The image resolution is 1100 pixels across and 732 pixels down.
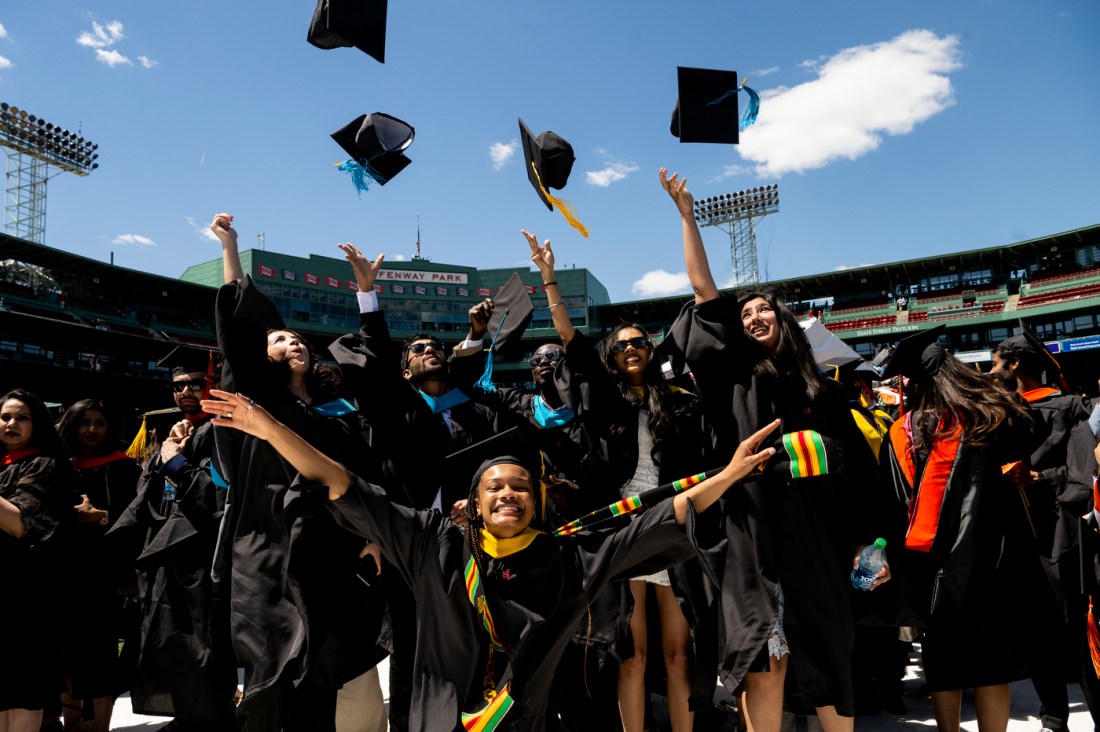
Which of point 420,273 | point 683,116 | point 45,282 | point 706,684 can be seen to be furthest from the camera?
point 420,273

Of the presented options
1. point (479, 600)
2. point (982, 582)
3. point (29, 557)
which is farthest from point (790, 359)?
point (29, 557)

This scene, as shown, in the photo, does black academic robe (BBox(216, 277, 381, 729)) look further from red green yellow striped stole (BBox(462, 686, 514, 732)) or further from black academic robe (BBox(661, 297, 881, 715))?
black academic robe (BBox(661, 297, 881, 715))

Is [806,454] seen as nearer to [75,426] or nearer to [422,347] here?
[422,347]

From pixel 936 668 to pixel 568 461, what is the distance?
6.44 feet

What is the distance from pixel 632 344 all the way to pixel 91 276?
42.9m

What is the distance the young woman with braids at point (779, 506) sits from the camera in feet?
8.52

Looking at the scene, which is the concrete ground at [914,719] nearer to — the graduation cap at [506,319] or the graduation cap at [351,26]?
the graduation cap at [506,319]

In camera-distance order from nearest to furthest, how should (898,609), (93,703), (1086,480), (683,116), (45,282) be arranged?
(898,609)
(1086,480)
(93,703)
(683,116)
(45,282)

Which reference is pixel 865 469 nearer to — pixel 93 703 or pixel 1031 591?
pixel 1031 591

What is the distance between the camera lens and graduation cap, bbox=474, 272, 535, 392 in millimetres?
4238

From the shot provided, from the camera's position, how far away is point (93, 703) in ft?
12.8

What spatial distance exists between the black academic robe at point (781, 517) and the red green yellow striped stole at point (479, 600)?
2.77 feet

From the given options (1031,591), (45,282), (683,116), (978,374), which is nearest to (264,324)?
(683,116)

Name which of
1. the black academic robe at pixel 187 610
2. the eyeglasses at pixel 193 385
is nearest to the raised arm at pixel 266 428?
the black academic robe at pixel 187 610
